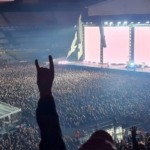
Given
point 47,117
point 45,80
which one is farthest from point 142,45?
point 47,117

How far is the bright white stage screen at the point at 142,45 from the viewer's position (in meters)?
31.7

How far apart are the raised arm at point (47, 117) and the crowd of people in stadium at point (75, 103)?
774cm

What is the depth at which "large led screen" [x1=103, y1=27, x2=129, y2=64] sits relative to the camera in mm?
33250

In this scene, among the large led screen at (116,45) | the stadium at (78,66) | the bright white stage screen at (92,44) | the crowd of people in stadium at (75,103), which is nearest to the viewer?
the crowd of people in stadium at (75,103)

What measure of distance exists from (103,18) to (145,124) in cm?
2301

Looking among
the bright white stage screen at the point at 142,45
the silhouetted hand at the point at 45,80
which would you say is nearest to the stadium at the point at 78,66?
the bright white stage screen at the point at 142,45

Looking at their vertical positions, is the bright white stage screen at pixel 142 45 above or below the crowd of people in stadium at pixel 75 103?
above

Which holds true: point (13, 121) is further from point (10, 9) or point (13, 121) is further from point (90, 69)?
point (10, 9)

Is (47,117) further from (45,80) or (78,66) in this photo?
(78,66)

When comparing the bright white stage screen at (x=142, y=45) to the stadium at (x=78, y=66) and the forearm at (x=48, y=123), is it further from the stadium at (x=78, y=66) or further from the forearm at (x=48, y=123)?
the forearm at (x=48, y=123)

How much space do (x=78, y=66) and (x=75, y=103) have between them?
17.2 meters

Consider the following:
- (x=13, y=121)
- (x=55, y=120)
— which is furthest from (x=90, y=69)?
(x=55, y=120)

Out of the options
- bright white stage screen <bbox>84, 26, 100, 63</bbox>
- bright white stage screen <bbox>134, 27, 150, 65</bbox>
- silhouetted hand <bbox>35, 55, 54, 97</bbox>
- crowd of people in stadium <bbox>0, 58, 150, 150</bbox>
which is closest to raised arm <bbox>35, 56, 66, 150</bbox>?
silhouetted hand <bbox>35, 55, 54, 97</bbox>

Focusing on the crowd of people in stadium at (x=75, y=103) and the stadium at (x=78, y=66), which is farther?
the stadium at (x=78, y=66)
